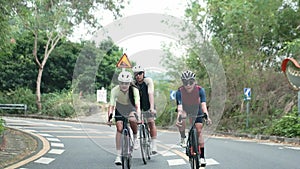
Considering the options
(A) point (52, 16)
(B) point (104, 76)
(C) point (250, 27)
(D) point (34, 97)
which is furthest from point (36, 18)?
(B) point (104, 76)

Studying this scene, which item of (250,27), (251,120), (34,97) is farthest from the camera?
(34,97)

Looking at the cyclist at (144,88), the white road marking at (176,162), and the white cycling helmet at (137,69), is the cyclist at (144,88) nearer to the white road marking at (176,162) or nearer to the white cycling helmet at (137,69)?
the white cycling helmet at (137,69)

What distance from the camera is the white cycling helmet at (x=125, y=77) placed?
684 cm

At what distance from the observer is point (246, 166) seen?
340 inches

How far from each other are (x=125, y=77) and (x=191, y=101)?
1.18m

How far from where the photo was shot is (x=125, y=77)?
6.84 meters

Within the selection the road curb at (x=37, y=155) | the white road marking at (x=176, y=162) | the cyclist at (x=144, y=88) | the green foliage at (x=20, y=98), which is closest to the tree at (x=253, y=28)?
the road curb at (x=37, y=155)

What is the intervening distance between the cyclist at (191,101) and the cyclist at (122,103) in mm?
699

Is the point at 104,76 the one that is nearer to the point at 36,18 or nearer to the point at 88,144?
the point at 88,144

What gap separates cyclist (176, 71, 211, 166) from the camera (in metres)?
6.99

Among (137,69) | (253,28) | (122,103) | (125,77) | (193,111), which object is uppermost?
(253,28)

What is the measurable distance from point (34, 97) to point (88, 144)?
21.8 metres

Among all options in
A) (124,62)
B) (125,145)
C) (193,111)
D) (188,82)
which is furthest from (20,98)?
(188,82)

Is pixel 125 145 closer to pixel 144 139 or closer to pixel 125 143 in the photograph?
pixel 125 143
